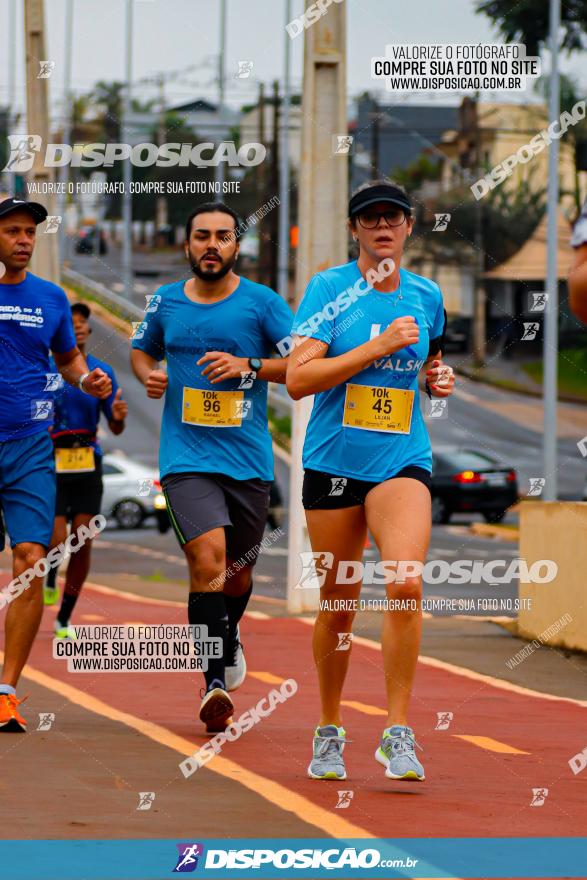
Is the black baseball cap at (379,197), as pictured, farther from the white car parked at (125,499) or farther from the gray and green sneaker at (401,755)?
the white car parked at (125,499)

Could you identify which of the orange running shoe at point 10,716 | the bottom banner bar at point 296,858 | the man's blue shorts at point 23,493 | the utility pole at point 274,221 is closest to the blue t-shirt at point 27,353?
the man's blue shorts at point 23,493

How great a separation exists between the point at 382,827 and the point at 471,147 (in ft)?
255

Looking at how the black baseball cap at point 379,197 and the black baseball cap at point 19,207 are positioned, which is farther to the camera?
the black baseball cap at point 19,207

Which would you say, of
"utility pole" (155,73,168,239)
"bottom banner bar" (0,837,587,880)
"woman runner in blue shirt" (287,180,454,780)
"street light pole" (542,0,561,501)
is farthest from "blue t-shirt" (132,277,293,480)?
"utility pole" (155,73,168,239)

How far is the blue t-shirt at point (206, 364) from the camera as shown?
345 inches

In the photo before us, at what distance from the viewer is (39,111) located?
67.5 ft

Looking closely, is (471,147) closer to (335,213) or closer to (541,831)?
(335,213)

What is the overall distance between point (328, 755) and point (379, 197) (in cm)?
201

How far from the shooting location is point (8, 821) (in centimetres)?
614

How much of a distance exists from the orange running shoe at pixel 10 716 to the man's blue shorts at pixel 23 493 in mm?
687

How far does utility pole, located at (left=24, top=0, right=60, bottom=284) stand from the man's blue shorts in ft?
37.2

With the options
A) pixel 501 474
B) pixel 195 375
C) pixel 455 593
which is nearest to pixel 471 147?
pixel 501 474

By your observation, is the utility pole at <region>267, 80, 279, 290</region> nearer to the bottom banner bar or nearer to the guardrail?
the guardrail

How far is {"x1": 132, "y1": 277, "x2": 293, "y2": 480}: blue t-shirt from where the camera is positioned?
28.7 ft
